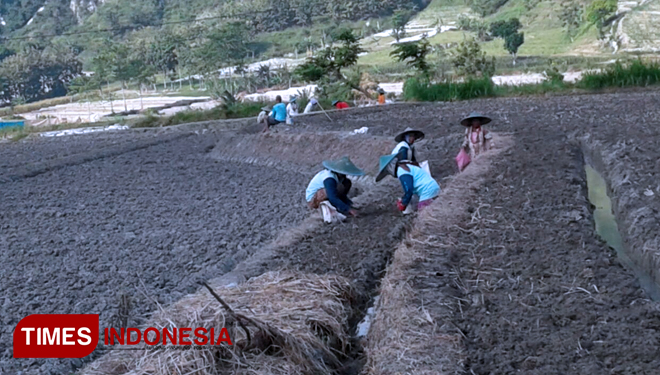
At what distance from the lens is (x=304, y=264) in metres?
7.59


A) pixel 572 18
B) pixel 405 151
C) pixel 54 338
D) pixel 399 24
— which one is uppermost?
pixel 399 24

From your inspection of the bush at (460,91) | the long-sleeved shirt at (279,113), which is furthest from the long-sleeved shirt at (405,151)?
the bush at (460,91)

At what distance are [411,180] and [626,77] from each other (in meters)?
16.6

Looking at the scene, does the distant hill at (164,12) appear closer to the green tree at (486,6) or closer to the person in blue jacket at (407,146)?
the green tree at (486,6)

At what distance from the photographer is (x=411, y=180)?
894 cm

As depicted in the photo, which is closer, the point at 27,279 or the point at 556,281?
the point at 556,281

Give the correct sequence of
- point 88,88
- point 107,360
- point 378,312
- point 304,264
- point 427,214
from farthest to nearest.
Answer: point 88,88 < point 427,214 < point 304,264 < point 378,312 < point 107,360

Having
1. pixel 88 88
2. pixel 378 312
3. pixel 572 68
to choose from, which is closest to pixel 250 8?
pixel 88 88

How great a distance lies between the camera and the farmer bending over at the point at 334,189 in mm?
8914

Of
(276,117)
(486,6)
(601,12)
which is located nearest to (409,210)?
(276,117)

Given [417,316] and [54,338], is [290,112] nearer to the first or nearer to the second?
[54,338]

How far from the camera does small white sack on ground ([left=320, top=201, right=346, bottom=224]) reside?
9250 mm

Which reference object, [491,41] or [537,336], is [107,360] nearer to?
[537,336]

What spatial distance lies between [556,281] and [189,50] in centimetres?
6083
